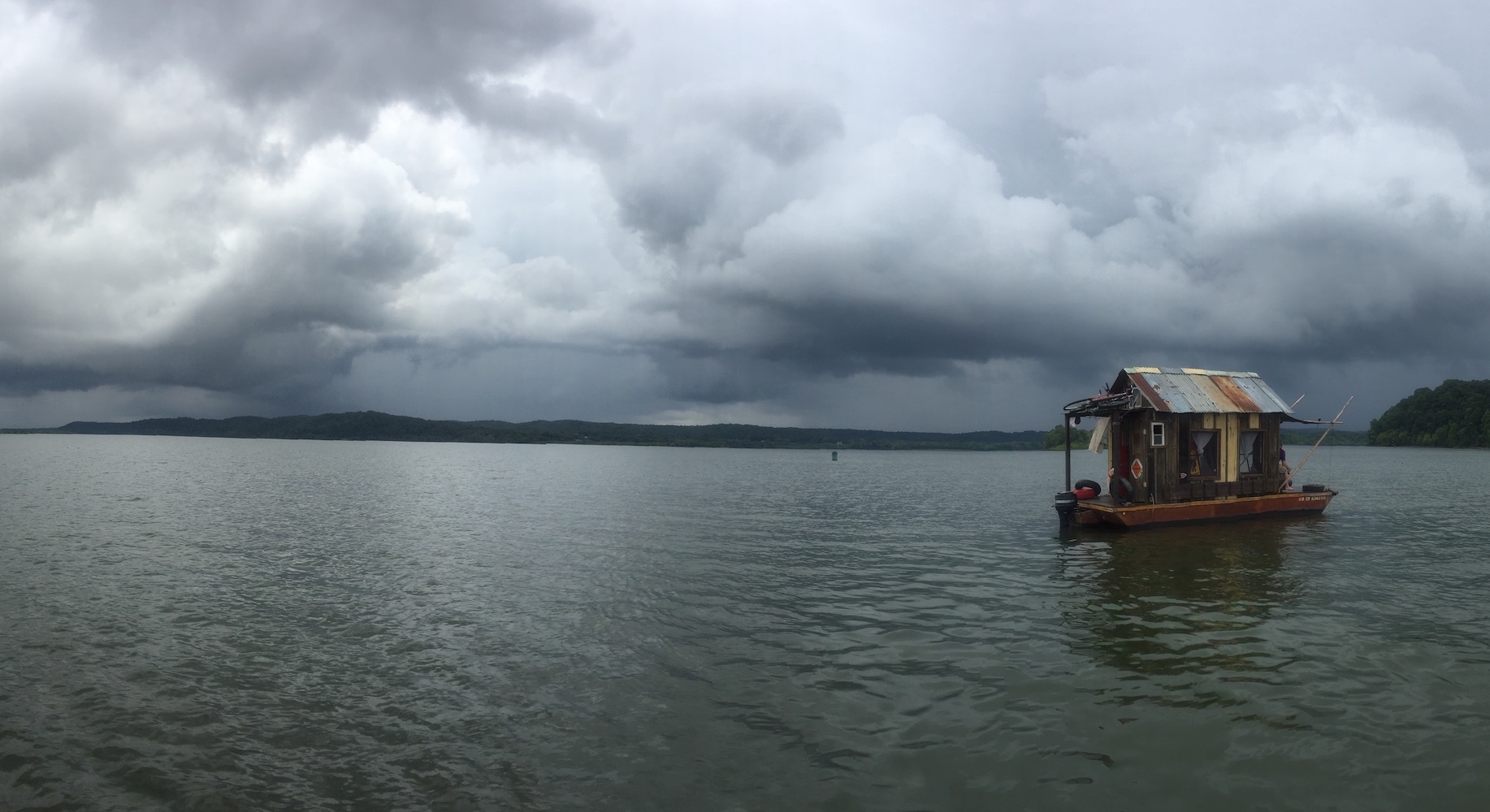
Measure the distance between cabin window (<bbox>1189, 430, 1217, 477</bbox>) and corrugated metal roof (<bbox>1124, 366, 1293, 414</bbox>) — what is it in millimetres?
1260

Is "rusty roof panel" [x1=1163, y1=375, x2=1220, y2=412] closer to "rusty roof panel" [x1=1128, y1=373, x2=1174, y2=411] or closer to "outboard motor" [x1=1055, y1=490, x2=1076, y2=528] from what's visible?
"rusty roof panel" [x1=1128, y1=373, x2=1174, y2=411]

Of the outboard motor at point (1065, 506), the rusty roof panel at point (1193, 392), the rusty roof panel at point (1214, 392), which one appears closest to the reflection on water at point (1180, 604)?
the outboard motor at point (1065, 506)

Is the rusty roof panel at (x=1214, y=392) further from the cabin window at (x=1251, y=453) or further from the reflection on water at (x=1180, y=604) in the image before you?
the reflection on water at (x=1180, y=604)

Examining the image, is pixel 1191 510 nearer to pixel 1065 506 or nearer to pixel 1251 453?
pixel 1065 506

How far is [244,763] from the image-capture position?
9875 millimetres

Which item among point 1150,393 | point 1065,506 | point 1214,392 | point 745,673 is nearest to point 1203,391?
point 1214,392

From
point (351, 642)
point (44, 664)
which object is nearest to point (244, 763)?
point (351, 642)

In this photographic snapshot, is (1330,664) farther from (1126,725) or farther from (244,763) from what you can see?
(244,763)

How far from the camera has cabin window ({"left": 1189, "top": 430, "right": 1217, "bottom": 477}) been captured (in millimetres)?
32906

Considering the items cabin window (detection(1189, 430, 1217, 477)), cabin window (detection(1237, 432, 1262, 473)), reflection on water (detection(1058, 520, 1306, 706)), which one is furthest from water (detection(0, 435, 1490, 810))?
cabin window (detection(1237, 432, 1262, 473))

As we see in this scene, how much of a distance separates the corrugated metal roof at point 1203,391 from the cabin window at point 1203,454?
49.6 inches

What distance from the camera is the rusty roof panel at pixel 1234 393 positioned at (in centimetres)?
3412

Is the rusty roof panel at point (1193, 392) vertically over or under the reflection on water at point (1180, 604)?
over

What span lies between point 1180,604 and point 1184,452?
16.5 meters
